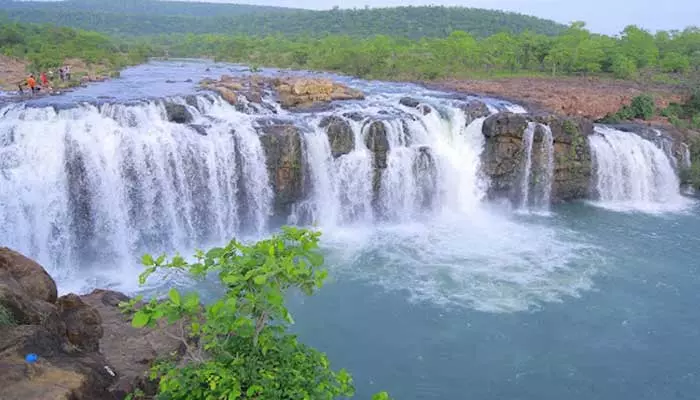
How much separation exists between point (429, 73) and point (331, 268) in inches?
841

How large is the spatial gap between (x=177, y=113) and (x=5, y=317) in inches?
457

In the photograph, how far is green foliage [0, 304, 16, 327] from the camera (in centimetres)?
610

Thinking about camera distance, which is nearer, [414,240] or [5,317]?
[5,317]

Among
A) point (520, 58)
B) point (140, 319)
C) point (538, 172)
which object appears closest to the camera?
point (140, 319)

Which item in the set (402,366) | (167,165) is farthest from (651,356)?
(167,165)

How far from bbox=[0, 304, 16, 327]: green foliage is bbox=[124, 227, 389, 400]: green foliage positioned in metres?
2.51

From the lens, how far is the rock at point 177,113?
1697 centimetres

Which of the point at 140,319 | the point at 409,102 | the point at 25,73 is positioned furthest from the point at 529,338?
the point at 25,73

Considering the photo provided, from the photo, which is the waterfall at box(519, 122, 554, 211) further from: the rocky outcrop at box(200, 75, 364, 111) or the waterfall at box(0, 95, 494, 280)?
the rocky outcrop at box(200, 75, 364, 111)

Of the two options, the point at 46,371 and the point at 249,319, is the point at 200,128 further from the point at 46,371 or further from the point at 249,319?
the point at 249,319

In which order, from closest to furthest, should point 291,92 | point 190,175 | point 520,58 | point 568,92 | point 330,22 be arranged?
point 190,175 < point 291,92 < point 568,92 < point 520,58 < point 330,22

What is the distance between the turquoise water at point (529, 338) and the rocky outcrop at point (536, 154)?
200 inches

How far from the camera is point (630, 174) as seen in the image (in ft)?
63.9

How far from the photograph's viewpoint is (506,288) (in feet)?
41.5
